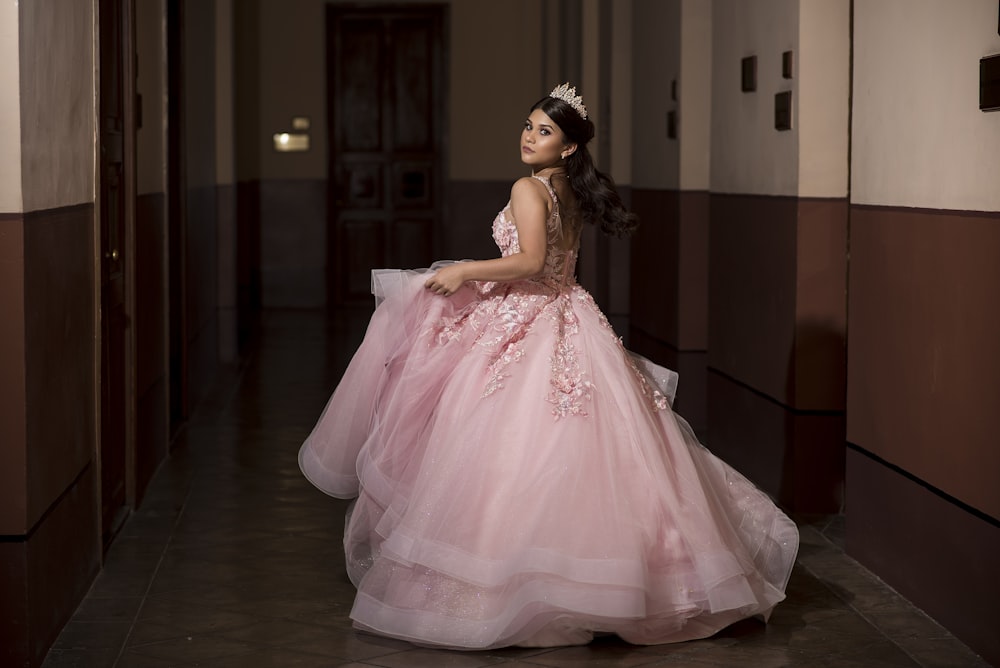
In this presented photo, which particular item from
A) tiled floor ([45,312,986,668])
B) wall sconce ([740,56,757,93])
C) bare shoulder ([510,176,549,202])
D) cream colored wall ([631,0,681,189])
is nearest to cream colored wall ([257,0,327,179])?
cream colored wall ([631,0,681,189])

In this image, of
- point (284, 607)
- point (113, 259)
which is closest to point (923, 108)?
point (284, 607)

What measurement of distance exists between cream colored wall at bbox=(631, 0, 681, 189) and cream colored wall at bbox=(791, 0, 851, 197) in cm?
211

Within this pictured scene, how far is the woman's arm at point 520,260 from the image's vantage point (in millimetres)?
4156

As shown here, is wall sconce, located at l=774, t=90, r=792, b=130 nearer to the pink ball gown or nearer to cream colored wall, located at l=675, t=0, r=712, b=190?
cream colored wall, located at l=675, t=0, r=712, b=190

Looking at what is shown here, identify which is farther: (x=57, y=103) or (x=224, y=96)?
(x=224, y=96)

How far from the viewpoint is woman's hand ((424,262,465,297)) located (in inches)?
165

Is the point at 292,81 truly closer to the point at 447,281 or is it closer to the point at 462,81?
the point at 462,81

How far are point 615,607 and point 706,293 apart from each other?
13.6ft

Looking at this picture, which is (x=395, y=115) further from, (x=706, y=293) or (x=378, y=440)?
(x=378, y=440)

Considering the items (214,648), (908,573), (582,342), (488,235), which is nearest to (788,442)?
(908,573)

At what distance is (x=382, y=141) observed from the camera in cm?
1424

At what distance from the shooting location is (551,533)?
3.85 meters

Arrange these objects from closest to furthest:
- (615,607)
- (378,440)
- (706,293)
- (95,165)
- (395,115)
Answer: (615,607)
(378,440)
(95,165)
(706,293)
(395,115)

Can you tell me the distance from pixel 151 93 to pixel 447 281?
296 centimetres
